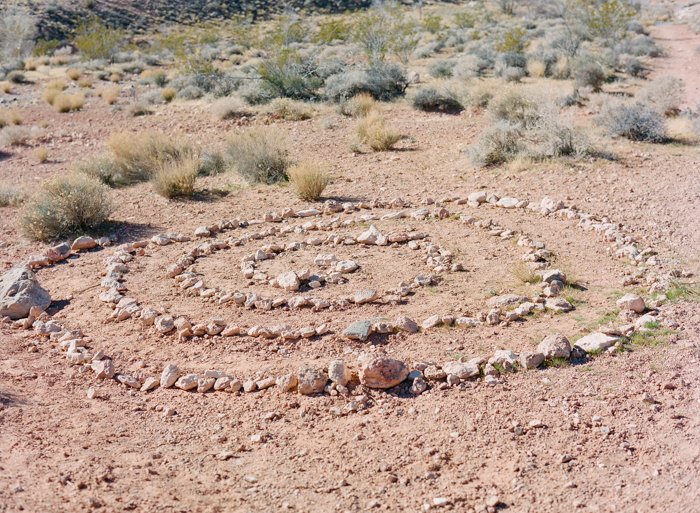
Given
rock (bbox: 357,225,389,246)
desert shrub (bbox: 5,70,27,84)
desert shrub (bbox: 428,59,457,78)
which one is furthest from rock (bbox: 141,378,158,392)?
desert shrub (bbox: 5,70,27,84)

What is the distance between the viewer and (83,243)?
26.0 ft

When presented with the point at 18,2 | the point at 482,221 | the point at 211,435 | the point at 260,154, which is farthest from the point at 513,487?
the point at 18,2

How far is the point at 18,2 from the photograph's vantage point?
3838 cm

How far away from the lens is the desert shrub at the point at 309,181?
899 cm

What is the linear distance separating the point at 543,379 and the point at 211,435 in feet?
8.40

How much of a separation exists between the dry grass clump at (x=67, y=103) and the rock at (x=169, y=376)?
56.1ft

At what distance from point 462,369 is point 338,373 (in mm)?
995

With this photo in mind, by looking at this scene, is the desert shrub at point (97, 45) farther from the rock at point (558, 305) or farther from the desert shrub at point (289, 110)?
the rock at point (558, 305)

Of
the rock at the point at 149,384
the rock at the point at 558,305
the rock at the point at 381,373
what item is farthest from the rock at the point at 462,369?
the rock at the point at 149,384

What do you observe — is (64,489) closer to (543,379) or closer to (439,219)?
(543,379)

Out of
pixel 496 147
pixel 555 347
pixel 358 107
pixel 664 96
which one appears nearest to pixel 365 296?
pixel 555 347

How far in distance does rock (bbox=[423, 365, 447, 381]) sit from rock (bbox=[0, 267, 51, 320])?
14.2 feet

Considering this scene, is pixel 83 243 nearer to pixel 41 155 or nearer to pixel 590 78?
pixel 41 155

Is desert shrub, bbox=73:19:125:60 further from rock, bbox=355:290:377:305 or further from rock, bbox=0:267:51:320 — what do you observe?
rock, bbox=355:290:377:305
